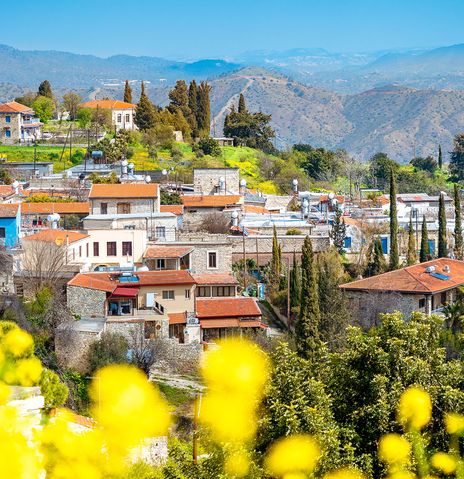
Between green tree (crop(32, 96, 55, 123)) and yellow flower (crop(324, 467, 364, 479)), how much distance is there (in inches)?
1861

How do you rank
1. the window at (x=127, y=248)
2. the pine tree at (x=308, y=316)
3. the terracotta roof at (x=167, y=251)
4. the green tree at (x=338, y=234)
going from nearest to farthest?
the pine tree at (x=308, y=316)
the terracotta roof at (x=167, y=251)
the window at (x=127, y=248)
the green tree at (x=338, y=234)

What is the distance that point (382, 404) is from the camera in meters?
9.03

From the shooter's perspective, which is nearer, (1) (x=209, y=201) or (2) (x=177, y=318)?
(2) (x=177, y=318)

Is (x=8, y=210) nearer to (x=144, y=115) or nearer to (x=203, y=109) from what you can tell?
(x=144, y=115)

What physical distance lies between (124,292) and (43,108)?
33.3 m

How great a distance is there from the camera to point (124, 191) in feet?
109

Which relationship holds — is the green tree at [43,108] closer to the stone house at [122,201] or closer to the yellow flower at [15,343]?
the stone house at [122,201]

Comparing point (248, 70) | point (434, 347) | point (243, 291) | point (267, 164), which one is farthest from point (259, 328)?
point (248, 70)

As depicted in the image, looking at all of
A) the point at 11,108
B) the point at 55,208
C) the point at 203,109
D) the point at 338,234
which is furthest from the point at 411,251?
the point at 203,109

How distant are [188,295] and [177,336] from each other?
1.27 meters

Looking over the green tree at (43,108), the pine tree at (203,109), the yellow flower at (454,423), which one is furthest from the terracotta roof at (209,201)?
the yellow flower at (454,423)

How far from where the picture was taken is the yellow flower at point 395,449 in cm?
671

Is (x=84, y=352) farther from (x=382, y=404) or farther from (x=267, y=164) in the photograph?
(x=267, y=164)

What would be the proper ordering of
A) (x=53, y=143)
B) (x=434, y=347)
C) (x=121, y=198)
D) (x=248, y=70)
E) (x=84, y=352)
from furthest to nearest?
1. (x=248, y=70)
2. (x=53, y=143)
3. (x=121, y=198)
4. (x=84, y=352)
5. (x=434, y=347)
